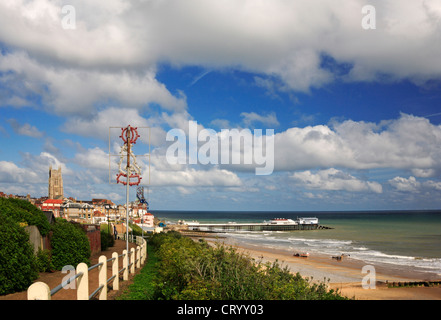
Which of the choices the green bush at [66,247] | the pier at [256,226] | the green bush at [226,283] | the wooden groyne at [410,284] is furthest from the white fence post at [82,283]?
the pier at [256,226]

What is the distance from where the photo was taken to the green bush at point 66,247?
52.1 ft

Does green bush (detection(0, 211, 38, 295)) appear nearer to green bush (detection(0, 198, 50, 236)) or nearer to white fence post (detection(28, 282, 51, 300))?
green bush (detection(0, 198, 50, 236))

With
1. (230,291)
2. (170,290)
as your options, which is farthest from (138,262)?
(230,291)

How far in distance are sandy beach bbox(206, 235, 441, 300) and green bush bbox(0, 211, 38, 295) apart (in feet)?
31.5

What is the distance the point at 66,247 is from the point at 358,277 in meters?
21.2

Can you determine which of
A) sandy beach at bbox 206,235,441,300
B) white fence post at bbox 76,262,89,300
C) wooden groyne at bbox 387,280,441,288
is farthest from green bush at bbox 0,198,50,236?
wooden groyne at bbox 387,280,441,288

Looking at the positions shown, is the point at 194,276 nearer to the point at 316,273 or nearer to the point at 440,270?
the point at 316,273

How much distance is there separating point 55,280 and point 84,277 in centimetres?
752

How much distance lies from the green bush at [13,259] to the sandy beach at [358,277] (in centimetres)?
960

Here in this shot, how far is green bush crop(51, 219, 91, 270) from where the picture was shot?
1589cm

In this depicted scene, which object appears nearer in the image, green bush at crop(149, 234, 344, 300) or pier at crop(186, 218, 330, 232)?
green bush at crop(149, 234, 344, 300)

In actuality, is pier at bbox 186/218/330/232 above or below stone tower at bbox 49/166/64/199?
below

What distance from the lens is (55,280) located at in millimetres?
13273

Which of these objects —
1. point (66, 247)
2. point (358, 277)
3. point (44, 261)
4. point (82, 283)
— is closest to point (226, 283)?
point (82, 283)
